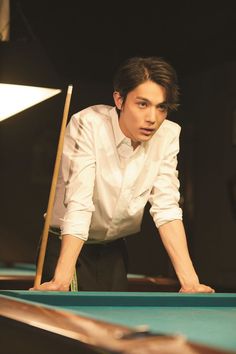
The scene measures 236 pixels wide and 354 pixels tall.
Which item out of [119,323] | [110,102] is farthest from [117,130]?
[110,102]

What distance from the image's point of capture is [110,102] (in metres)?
8.52

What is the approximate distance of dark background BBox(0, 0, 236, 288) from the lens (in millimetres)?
6586

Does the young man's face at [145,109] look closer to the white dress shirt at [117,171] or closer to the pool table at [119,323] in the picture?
the white dress shirt at [117,171]

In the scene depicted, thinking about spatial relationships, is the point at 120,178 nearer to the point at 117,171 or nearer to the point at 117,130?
the point at 117,171

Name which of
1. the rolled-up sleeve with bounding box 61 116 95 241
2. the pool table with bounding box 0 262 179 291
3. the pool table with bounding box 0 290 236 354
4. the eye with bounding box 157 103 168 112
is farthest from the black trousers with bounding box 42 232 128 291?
the pool table with bounding box 0 290 236 354

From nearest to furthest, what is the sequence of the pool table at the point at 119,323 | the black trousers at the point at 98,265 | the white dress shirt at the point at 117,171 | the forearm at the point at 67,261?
the pool table at the point at 119,323
the forearm at the point at 67,261
the white dress shirt at the point at 117,171
the black trousers at the point at 98,265

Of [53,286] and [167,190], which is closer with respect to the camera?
[53,286]

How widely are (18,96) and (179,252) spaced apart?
0.93 m

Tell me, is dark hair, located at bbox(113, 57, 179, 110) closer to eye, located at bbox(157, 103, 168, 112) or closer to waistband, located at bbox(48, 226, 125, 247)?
eye, located at bbox(157, 103, 168, 112)

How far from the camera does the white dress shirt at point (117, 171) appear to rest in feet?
8.77

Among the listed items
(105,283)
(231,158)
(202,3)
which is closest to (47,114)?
(231,158)

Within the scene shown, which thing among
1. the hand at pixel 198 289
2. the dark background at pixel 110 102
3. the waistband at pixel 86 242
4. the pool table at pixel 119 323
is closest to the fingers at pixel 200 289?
the hand at pixel 198 289

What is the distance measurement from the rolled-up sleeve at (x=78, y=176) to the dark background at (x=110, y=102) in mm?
3813

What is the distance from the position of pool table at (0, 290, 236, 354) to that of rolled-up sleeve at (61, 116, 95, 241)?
564 mm
